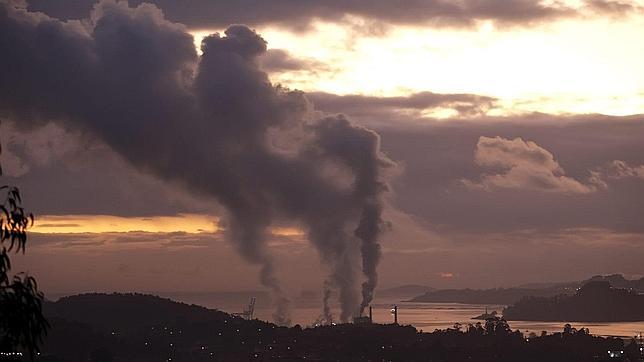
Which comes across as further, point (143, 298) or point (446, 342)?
point (143, 298)

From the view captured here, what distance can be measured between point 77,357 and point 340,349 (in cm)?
3105

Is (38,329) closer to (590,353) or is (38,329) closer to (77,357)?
(77,357)

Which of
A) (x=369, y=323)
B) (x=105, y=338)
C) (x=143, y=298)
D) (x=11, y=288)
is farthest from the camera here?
(x=143, y=298)

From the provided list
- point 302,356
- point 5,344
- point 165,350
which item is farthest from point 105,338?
point 5,344

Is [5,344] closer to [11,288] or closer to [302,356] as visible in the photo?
[11,288]

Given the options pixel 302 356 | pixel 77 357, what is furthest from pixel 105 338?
pixel 302 356

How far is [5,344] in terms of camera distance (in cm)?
1584

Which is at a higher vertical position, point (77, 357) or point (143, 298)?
point (143, 298)

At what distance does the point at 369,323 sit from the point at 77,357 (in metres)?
42.4

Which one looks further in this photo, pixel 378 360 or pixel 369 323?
pixel 369 323

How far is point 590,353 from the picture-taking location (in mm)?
128625

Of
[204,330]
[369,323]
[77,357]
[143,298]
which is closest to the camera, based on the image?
[77,357]

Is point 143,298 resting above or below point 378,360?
above

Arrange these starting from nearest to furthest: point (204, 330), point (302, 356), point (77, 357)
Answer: point (77, 357) → point (302, 356) → point (204, 330)
